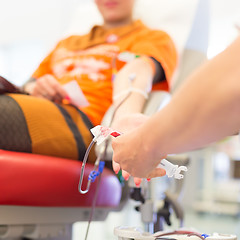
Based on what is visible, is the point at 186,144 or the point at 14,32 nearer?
the point at 186,144

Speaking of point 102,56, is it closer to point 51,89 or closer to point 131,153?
point 51,89

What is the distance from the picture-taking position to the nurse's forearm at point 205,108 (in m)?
0.39

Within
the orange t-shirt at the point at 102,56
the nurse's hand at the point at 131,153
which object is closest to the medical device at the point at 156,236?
the nurse's hand at the point at 131,153

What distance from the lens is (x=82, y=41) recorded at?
132 cm

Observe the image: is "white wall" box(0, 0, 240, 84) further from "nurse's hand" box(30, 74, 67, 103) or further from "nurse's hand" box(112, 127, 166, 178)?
"nurse's hand" box(112, 127, 166, 178)

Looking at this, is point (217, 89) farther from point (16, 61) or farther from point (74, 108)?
point (16, 61)

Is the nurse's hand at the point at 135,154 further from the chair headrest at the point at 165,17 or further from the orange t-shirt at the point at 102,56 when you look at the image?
the chair headrest at the point at 165,17

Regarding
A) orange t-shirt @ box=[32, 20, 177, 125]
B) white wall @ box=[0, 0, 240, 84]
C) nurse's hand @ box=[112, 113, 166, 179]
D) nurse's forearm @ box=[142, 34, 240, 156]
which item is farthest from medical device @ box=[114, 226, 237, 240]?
white wall @ box=[0, 0, 240, 84]

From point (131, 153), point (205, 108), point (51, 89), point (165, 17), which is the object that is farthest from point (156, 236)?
point (165, 17)

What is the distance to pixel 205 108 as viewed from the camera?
402mm

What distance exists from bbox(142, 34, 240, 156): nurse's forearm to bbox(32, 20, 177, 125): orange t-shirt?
0.58 metres

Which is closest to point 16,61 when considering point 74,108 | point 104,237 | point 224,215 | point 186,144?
point 224,215

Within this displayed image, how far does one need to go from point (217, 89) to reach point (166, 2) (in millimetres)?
1169

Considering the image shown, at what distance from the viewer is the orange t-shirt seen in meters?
1.11
